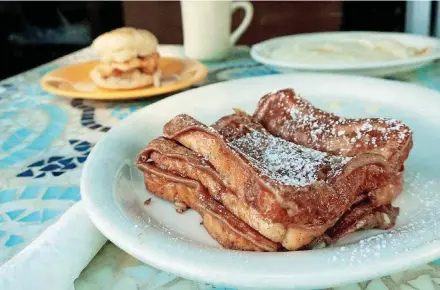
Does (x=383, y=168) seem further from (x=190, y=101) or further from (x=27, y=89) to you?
(x=27, y=89)

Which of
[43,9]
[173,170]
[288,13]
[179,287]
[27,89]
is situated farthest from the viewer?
[288,13]

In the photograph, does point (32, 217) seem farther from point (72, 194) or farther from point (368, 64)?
point (368, 64)

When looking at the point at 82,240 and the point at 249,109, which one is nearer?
the point at 82,240

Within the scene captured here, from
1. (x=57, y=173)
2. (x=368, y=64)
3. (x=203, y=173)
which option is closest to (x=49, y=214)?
(x=57, y=173)

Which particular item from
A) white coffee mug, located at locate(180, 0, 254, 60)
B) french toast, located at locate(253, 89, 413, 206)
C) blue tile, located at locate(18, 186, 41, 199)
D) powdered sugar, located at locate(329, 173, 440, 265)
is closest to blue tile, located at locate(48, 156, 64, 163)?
blue tile, located at locate(18, 186, 41, 199)

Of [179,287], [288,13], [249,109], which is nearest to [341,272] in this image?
[179,287]

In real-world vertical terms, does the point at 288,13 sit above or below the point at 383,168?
below

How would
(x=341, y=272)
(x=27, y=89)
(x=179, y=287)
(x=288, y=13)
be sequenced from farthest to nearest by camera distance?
(x=288, y=13)
(x=27, y=89)
(x=179, y=287)
(x=341, y=272)
